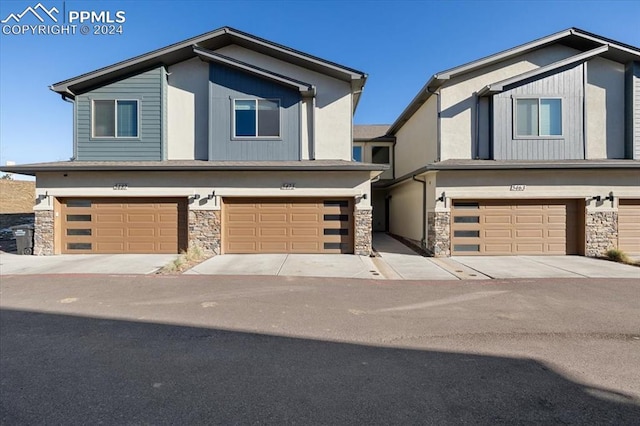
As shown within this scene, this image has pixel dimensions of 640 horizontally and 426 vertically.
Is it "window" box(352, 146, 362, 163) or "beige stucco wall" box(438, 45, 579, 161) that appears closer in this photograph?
"beige stucco wall" box(438, 45, 579, 161)

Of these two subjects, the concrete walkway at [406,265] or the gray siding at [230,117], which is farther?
the gray siding at [230,117]

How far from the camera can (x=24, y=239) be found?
1260cm

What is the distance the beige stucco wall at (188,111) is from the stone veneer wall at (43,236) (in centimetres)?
487

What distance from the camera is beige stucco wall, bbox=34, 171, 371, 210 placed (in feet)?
41.2

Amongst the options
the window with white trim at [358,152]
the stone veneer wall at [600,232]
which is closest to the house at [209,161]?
the window with white trim at [358,152]

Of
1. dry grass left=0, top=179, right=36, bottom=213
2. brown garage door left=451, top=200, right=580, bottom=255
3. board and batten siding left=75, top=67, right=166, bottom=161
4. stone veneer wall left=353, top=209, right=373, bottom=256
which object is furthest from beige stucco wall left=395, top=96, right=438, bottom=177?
dry grass left=0, top=179, right=36, bottom=213

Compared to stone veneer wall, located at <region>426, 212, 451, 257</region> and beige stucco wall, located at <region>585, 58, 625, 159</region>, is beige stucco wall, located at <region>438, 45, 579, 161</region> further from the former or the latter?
beige stucco wall, located at <region>585, 58, 625, 159</region>

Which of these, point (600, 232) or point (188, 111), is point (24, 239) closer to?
point (188, 111)

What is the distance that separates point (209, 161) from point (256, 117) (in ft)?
8.06

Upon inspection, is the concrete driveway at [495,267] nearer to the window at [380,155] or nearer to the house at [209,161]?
the house at [209,161]

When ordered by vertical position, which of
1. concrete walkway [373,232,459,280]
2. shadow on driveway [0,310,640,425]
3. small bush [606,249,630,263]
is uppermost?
small bush [606,249,630,263]

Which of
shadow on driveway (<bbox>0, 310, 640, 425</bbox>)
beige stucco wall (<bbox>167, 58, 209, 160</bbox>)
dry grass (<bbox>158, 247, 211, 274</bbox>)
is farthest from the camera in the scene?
beige stucco wall (<bbox>167, 58, 209, 160</bbox>)

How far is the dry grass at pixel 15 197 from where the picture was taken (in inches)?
1041

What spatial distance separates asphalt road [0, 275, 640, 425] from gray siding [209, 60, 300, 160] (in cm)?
700
